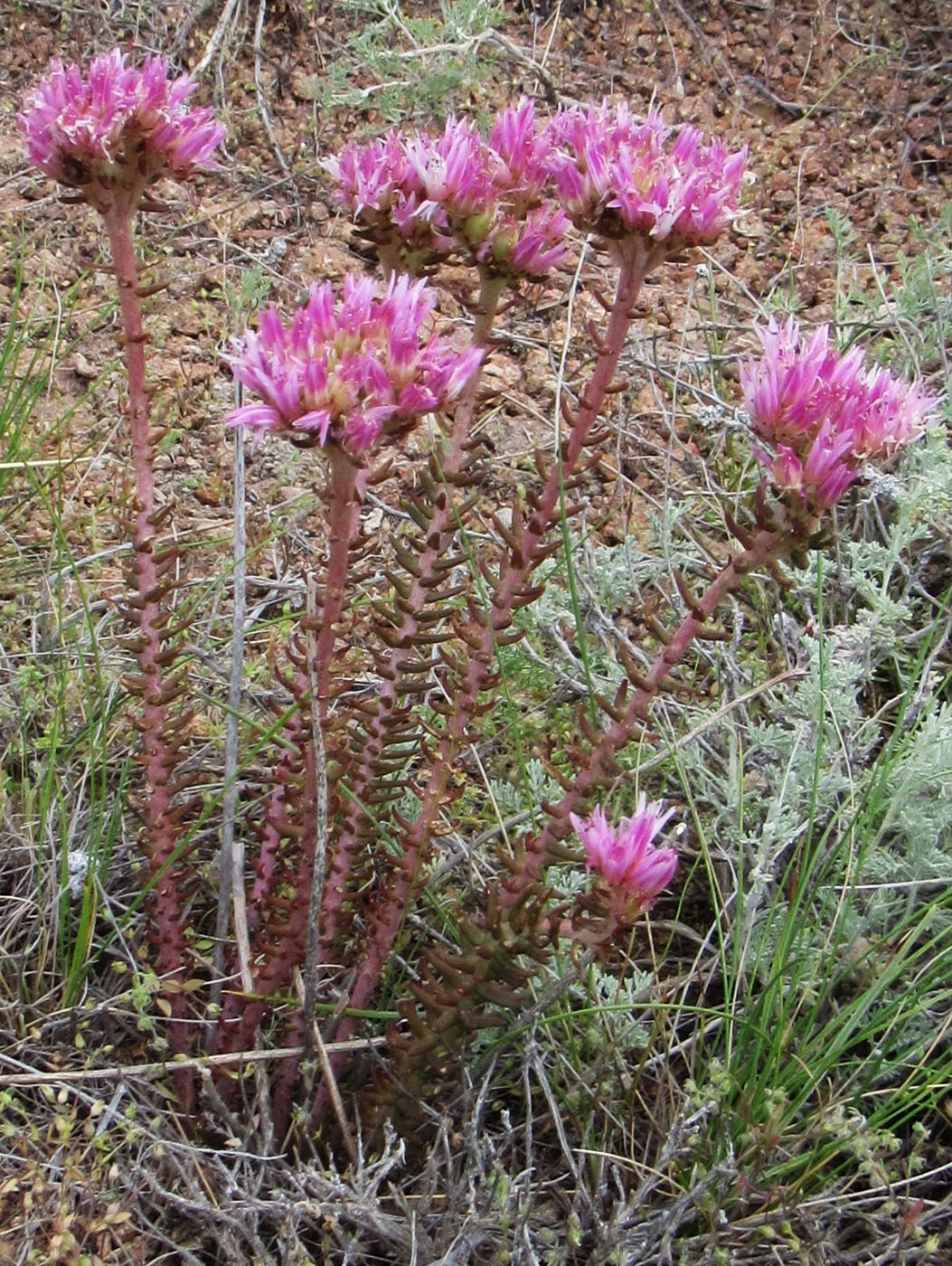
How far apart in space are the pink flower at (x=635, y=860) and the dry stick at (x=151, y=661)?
0.71m

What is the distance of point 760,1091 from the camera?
1.85 metres

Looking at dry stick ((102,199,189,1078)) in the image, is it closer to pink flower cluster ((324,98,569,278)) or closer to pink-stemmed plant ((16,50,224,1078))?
pink-stemmed plant ((16,50,224,1078))

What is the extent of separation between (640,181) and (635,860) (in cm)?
93

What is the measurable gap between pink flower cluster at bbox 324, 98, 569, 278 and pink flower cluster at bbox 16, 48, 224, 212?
0.21 metres

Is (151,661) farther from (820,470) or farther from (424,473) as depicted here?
(820,470)

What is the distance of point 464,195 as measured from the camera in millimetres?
1641

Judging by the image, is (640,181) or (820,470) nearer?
(820,470)

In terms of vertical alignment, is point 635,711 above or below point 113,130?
below

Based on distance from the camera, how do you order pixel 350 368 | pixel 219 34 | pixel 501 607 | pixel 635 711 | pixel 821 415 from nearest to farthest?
1. pixel 350 368
2. pixel 821 415
3. pixel 635 711
4. pixel 501 607
5. pixel 219 34

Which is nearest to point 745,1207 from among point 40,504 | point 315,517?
point 315,517

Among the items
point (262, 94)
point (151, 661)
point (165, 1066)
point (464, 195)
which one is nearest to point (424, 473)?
point (464, 195)

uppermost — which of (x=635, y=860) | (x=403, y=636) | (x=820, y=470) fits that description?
(x=820, y=470)

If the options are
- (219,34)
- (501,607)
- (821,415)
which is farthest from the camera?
(219,34)

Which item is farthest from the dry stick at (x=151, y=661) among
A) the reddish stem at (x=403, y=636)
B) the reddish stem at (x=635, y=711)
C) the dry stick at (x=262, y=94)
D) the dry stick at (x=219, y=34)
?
the dry stick at (x=219, y=34)
